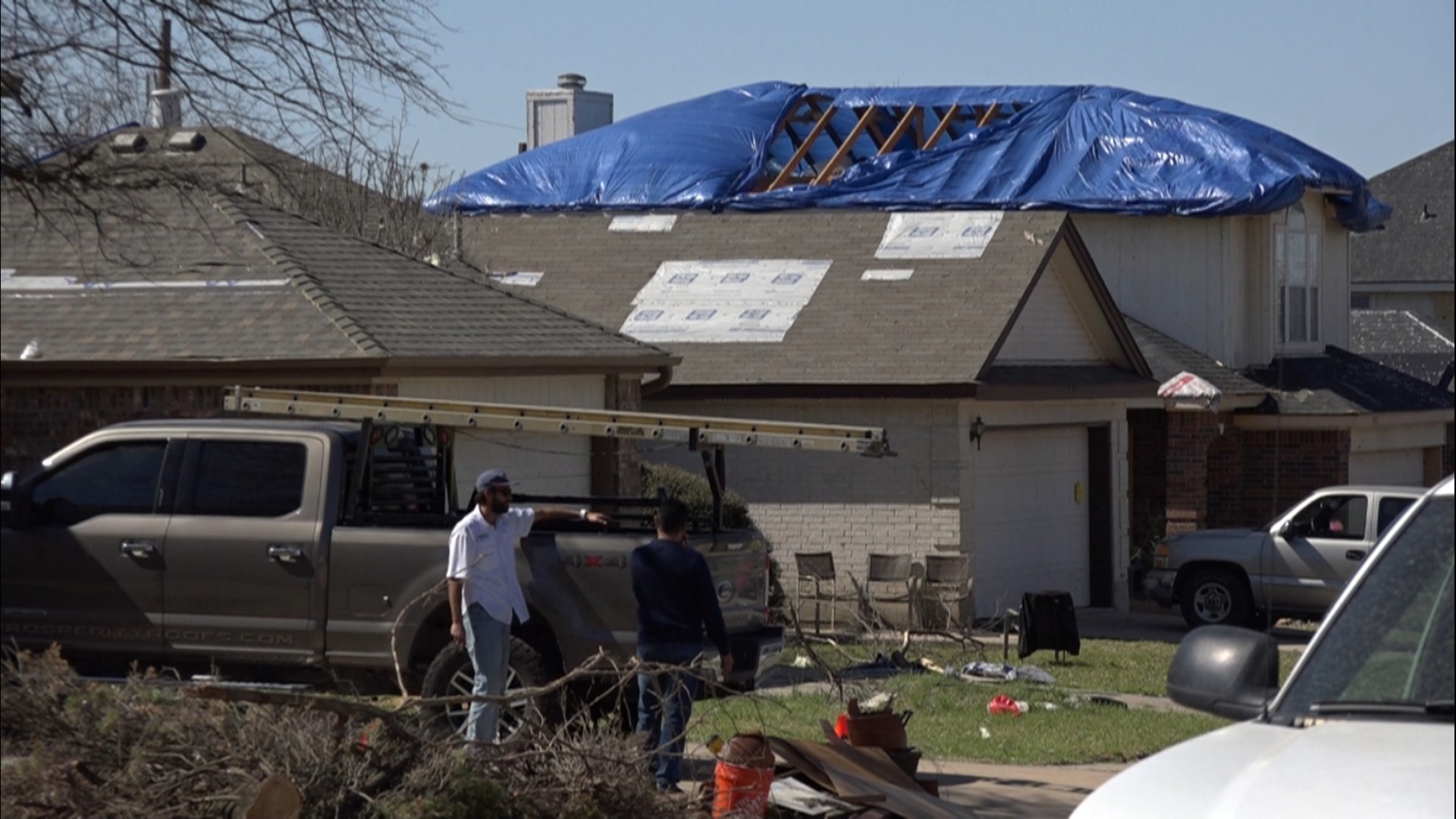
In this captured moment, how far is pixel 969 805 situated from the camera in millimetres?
10625

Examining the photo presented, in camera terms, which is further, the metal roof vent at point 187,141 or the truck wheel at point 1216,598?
the truck wheel at point 1216,598

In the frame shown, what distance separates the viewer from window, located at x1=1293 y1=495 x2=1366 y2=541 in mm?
21578

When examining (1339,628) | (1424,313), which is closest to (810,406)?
(1339,628)

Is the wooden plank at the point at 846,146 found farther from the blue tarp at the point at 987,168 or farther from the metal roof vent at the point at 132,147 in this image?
the metal roof vent at the point at 132,147

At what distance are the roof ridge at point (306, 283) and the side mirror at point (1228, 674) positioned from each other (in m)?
11.8

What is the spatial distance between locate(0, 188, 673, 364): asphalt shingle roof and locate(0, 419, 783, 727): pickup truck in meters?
3.76

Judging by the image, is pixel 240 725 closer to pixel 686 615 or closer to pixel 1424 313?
pixel 686 615

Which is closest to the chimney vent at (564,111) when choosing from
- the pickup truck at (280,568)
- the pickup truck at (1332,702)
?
the pickup truck at (280,568)

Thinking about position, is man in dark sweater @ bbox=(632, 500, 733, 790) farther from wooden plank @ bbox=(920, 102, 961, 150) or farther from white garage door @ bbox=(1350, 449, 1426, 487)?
wooden plank @ bbox=(920, 102, 961, 150)

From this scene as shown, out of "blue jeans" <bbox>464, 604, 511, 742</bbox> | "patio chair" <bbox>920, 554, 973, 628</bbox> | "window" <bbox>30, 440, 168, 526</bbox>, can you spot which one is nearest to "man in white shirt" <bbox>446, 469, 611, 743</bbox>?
"blue jeans" <bbox>464, 604, 511, 742</bbox>

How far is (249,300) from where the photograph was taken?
16688 mm

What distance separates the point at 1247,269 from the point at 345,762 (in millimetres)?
22263

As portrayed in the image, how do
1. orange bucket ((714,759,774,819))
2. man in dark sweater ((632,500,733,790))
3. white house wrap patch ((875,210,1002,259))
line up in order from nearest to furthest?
orange bucket ((714,759,774,819)), man in dark sweater ((632,500,733,790)), white house wrap patch ((875,210,1002,259))

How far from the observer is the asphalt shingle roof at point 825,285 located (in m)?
21.6
